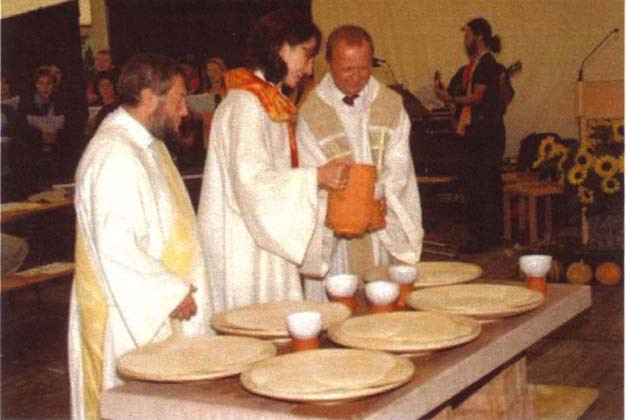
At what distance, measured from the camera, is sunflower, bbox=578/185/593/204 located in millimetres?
6367

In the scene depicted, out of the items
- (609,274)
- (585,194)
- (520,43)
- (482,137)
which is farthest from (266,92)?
(520,43)

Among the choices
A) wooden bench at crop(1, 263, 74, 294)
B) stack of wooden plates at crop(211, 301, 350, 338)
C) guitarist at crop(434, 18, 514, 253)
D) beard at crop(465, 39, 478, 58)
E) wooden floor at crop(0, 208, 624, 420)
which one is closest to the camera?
stack of wooden plates at crop(211, 301, 350, 338)

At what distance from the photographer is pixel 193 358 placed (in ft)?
8.15

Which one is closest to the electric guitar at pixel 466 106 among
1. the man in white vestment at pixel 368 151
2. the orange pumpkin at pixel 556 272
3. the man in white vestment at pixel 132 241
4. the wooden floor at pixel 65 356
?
the wooden floor at pixel 65 356

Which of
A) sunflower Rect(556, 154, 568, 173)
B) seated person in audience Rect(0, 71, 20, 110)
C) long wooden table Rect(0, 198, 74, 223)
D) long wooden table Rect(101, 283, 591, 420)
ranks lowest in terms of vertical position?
long wooden table Rect(101, 283, 591, 420)

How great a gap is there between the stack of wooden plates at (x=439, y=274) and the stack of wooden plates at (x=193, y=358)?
785mm

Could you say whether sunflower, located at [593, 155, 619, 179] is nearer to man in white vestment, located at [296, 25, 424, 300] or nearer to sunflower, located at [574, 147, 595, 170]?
sunflower, located at [574, 147, 595, 170]

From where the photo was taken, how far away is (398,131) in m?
4.21

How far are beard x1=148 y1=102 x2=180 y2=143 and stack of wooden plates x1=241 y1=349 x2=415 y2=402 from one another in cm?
98

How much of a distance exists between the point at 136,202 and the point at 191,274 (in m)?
0.32

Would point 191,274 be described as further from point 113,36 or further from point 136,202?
point 113,36

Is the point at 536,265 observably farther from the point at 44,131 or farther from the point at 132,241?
the point at 44,131

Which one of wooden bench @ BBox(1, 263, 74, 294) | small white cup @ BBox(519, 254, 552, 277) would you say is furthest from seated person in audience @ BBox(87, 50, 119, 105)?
small white cup @ BBox(519, 254, 552, 277)

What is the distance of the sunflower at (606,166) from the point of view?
621 centimetres
